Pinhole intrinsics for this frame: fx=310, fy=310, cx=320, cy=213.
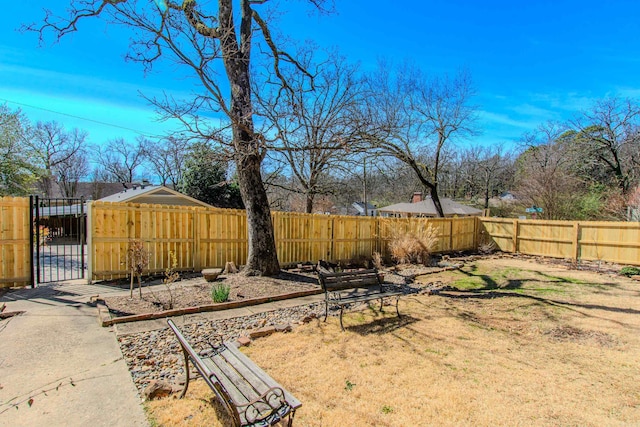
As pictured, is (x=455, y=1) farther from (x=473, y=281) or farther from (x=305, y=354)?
(x=305, y=354)

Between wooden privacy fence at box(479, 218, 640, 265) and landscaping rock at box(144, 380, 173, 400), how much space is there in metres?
13.8

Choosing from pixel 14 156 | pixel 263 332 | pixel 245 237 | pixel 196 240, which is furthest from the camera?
pixel 14 156

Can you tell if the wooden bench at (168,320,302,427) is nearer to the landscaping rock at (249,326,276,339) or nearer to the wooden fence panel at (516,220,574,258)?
the landscaping rock at (249,326,276,339)

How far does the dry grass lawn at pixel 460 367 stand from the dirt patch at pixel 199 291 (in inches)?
73.8

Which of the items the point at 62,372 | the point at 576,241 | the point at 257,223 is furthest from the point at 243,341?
the point at 576,241

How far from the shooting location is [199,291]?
6.13 m

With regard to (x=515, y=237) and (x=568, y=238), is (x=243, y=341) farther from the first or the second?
(x=515, y=237)

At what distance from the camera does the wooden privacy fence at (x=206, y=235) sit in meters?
6.85

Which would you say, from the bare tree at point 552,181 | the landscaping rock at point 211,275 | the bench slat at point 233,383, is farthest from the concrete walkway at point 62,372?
the bare tree at point 552,181

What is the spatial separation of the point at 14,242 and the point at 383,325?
7203 mm

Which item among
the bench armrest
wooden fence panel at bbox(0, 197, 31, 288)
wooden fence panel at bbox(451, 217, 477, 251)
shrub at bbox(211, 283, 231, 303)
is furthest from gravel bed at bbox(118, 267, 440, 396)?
wooden fence panel at bbox(451, 217, 477, 251)

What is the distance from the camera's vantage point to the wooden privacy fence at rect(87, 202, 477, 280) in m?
6.85

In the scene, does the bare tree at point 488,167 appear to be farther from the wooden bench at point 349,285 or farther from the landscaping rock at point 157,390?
the landscaping rock at point 157,390

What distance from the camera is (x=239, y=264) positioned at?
335 inches
